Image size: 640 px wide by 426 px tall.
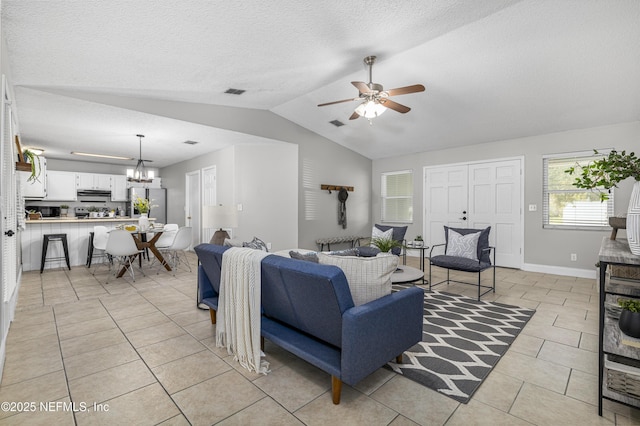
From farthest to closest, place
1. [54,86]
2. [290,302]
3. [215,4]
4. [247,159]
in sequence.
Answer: [247,159], [54,86], [215,4], [290,302]

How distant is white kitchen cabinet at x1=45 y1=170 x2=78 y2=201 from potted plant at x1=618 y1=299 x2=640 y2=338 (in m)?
10.0

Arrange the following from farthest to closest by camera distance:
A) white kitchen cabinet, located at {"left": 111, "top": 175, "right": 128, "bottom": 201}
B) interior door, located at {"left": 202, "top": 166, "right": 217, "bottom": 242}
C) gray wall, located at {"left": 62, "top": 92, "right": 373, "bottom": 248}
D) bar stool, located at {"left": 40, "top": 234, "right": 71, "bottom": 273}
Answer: white kitchen cabinet, located at {"left": 111, "top": 175, "right": 128, "bottom": 201}, interior door, located at {"left": 202, "top": 166, "right": 217, "bottom": 242}, bar stool, located at {"left": 40, "top": 234, "right": 71, "bottom": 273}, gray wall, located at {"left": 62, "top": 92, "right": 373, "bottom": 248}

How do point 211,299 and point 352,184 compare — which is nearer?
point 211,299

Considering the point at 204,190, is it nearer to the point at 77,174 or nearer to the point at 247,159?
the point at 247,159

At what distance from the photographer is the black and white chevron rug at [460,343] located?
2.08 meters

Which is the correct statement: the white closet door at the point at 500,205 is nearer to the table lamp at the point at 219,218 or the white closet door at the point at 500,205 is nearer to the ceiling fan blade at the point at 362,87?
the ceiling fan blade at the point at 362,87

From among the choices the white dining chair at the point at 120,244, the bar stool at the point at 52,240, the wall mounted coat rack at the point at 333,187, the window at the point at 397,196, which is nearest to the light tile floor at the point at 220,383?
the white dining chair at the point at 120,244

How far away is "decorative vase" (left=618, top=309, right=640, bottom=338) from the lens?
1598 mm

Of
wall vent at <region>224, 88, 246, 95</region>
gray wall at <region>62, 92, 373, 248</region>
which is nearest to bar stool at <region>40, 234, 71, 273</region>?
gray wall at <region>62, 92, 373, 248</region>

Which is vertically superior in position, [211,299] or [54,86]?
[54,86]

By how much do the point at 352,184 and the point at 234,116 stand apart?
3369mm

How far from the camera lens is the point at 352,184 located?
7.53 metres

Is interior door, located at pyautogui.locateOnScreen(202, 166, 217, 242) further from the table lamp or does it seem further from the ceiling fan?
the ceiling fan

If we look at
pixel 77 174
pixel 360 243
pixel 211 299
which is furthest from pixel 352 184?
pixel 77 174
